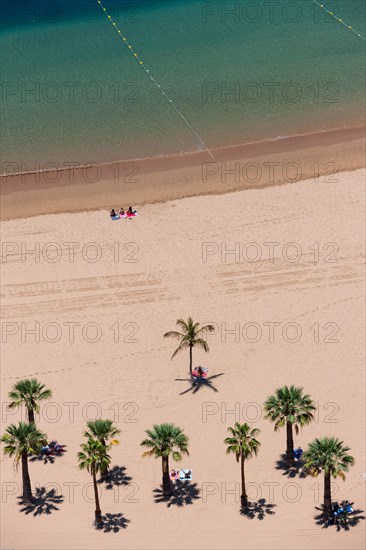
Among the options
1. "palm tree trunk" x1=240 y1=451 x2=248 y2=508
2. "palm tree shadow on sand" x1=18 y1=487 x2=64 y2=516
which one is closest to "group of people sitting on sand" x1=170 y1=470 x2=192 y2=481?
"palm tree trunk" x1=240 y1=451 x2=248 y2=508

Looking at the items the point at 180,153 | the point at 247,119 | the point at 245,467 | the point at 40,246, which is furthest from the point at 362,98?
the point at 245,467

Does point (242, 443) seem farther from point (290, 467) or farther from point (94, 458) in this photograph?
point (94, 458)

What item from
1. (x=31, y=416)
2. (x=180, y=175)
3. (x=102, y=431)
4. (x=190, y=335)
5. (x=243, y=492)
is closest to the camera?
(x=102, y=431)

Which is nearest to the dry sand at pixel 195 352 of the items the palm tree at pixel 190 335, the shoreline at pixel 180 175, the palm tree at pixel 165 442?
the palm tree at pixel 190 335

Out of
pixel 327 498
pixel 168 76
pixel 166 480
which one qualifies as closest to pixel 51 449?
pixel 166 480

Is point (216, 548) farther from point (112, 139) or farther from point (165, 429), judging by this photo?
point (112, 139)

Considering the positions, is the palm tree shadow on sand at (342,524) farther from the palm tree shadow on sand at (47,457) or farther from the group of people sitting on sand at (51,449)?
the group of people sitting on sand at (51,449)
